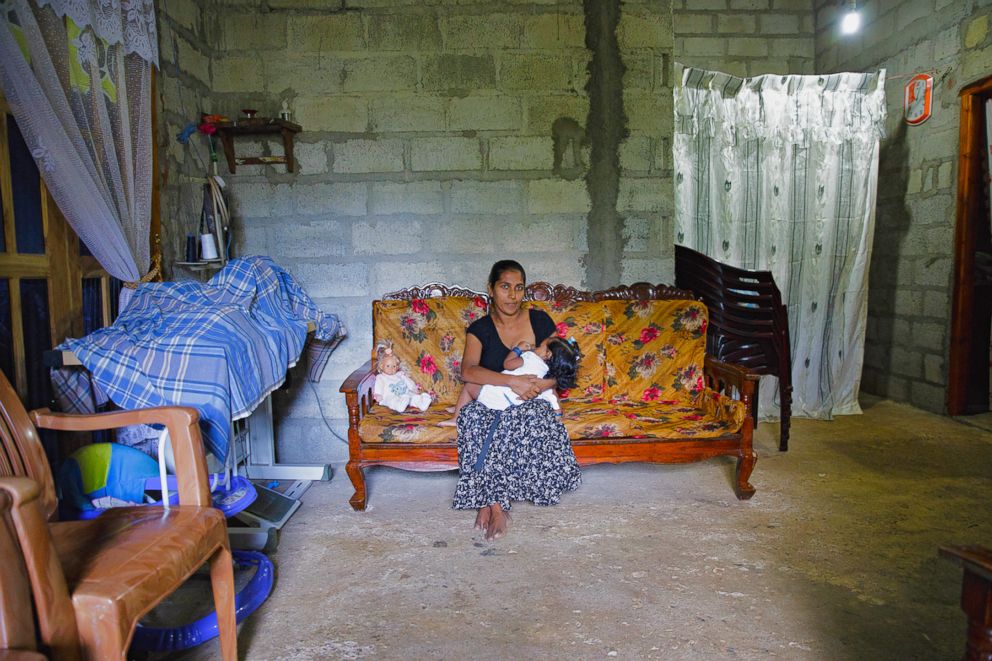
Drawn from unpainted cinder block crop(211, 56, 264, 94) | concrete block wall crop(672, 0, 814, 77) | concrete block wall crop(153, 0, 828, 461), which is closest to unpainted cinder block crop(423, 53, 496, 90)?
concrete block wall crop(153, 0, 828, 461)

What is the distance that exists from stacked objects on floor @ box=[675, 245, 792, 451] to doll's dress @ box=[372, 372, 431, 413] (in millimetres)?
1743

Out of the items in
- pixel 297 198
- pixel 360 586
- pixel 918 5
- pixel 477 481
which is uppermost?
pixel 918 5

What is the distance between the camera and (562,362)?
2.81 m

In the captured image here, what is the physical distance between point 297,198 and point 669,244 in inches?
81.5

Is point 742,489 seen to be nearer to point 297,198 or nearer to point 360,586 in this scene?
point 360,586

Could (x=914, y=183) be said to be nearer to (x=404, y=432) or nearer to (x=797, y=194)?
(x=797, y=194)

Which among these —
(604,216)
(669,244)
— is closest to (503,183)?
(604,216)

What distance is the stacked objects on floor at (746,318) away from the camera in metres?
3.57

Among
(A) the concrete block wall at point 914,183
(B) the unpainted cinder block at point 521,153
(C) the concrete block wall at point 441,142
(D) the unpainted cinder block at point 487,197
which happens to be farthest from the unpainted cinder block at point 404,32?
(A) the concrete block wall at point 914,183

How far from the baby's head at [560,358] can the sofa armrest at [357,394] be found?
80cm

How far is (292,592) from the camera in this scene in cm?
206

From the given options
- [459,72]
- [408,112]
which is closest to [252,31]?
[408,112]

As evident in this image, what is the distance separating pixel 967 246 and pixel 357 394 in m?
3.97

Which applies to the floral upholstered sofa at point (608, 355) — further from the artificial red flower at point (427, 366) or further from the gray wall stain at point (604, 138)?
the gray wall stain at point (604, 138)
